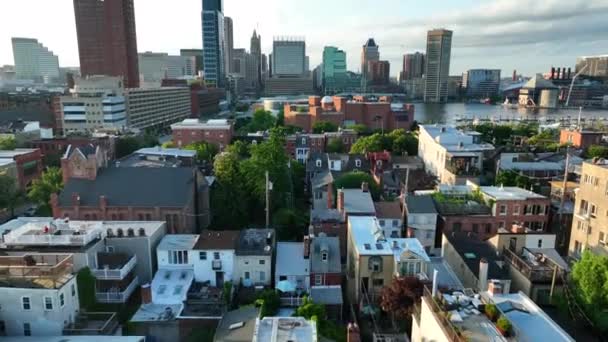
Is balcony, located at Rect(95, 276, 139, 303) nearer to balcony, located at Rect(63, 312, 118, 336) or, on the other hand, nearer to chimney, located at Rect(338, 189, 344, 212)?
balcony, located at Rect(63, 312, 118, 336)

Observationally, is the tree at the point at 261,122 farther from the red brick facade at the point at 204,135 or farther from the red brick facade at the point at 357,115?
the red brick facade at the point at 204,135

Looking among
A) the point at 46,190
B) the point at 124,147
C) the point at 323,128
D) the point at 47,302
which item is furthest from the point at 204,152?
the point at 47,302

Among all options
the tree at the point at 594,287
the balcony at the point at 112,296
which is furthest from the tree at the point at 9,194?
the tree at the point at 594,287

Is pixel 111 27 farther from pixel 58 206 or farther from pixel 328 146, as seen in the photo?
pixel 58 206

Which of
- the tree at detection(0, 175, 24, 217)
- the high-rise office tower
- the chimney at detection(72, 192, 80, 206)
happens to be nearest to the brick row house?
the chimney at detection(72, 192, 80, 206)

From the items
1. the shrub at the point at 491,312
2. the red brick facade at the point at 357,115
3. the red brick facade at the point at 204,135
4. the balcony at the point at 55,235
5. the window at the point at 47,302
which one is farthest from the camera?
the red brick facade at the point at 357,115

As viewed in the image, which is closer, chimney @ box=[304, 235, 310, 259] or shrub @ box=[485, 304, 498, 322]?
shrub @ box=[485, 304, 498, 322]

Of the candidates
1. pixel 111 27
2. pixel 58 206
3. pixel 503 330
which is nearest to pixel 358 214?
pixel 503 330
